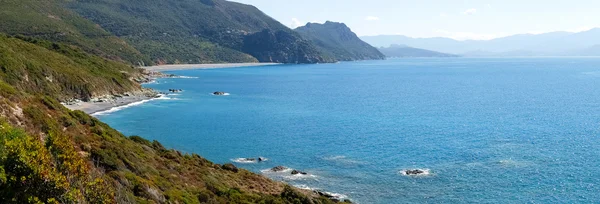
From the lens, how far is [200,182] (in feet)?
126

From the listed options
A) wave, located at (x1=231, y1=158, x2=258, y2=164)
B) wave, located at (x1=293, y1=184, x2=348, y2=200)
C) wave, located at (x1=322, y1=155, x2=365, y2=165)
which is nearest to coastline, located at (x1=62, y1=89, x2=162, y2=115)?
wave, located at (x1=231, y1=158, x2=258, y2=164)

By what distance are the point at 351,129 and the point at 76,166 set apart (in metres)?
66.1

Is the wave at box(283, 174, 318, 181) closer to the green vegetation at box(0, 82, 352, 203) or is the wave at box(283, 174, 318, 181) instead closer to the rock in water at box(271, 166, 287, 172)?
the rock in water at box(271, 166, 287, 172)

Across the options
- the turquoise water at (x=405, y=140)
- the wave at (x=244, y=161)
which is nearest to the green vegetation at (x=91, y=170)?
the wave at (x=244, y=161)

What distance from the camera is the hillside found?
19.5 meters

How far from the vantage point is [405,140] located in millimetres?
73875

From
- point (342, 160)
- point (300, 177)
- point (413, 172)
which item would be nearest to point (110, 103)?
point (342, 160)

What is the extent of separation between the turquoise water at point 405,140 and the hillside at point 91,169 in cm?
1247

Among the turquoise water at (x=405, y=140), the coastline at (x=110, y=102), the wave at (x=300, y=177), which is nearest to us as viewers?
the turquoise water at (x=405, y=140)

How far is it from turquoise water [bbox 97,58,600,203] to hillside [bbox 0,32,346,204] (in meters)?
12.5

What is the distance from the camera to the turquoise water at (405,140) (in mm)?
50906

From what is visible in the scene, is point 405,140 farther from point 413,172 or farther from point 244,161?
point 244,161

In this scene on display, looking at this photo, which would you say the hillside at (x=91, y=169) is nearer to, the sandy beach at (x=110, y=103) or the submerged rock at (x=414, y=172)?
the submerged rock at (x=414, y=172)

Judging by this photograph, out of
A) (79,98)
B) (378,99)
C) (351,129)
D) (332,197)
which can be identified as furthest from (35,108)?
(378,99)
